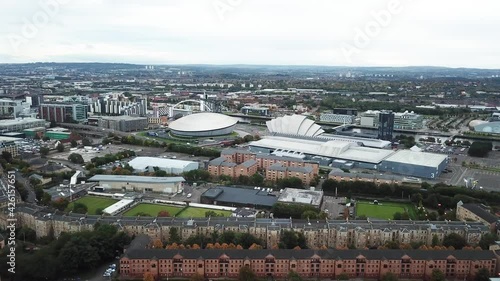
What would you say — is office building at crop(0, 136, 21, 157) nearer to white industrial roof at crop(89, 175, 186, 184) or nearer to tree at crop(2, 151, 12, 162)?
tree at crop(2, 151, 12, 162)

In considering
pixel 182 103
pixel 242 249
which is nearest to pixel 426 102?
pixel 182 103

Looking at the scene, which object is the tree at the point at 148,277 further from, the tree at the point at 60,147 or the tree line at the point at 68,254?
the tree at the point at 60,147

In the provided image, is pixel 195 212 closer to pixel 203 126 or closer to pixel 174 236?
pixel 174 236

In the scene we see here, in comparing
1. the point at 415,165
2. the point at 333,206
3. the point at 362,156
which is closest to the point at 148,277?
the point at 333,206

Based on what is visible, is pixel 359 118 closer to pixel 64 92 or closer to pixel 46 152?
pixel 46 152

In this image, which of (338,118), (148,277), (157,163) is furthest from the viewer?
(338,118)

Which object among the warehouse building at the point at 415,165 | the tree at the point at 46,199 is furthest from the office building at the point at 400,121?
the tree at the point at 46,199
